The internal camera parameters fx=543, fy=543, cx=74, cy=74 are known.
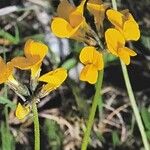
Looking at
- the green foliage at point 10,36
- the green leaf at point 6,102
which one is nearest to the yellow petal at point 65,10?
the green leaf at point 6,102

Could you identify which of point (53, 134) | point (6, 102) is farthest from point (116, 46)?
point (53, 134)

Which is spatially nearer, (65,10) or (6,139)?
(65,10)

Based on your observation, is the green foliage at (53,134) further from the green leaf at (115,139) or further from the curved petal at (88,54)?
the curved petal at (88,54)

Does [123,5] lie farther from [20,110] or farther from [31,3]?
Result: [20,110]

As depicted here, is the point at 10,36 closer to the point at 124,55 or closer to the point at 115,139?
the point at 115,139

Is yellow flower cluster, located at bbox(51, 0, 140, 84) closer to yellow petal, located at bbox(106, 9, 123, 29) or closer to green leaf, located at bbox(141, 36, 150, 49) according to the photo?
yellow petal, located at bbox(106, 9, 123, 29)

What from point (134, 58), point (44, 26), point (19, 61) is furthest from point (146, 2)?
point (19, 61)

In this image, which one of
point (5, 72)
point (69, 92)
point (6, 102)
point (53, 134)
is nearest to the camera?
point (5, 72)

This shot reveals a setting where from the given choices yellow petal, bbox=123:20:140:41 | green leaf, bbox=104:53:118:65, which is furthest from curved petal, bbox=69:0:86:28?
green leaf, bbox=104:53:118:65
